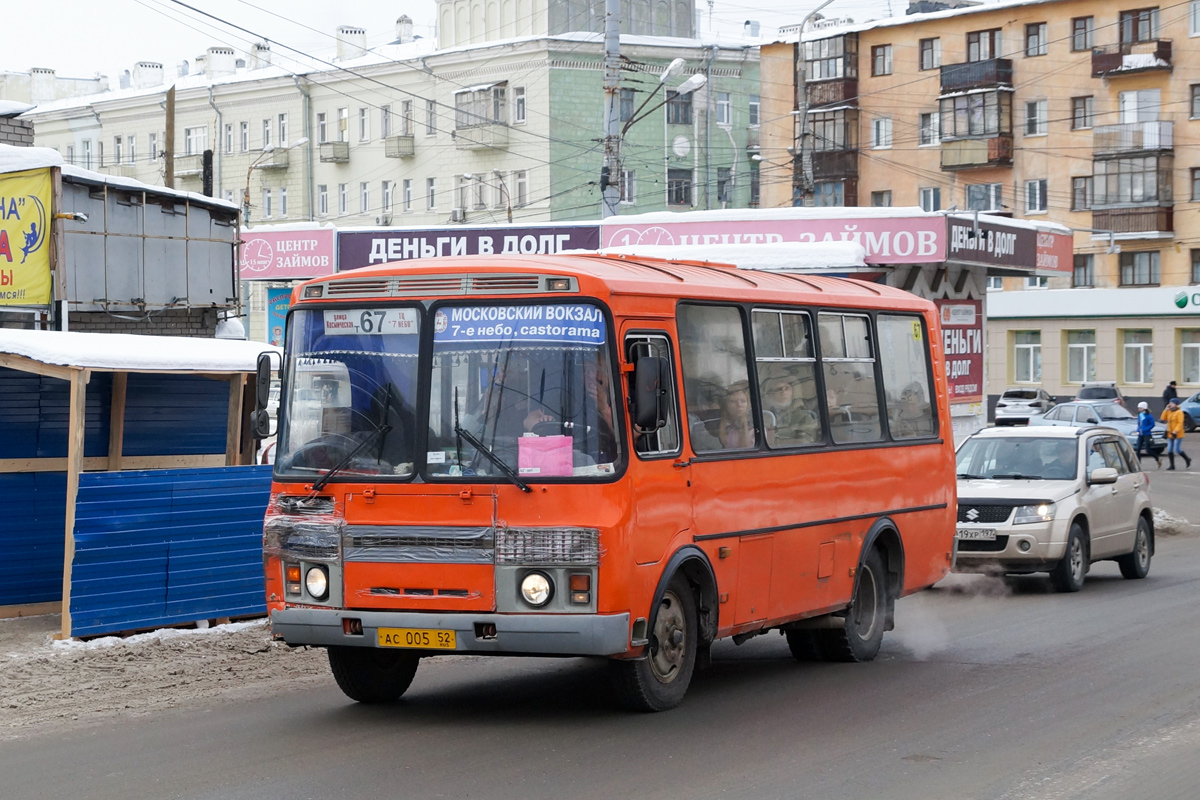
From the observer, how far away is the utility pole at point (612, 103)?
2408 centimetres

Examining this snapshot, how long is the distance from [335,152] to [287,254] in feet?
133

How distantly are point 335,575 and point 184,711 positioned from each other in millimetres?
1539

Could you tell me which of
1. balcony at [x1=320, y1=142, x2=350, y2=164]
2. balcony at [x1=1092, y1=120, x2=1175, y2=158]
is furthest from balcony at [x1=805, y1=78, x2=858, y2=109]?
balcony at [x1=320, y1=142, x2=350, y2=164]

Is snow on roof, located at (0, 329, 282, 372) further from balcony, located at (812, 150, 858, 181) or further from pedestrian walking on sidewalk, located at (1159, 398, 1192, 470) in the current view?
balcony, located at (812, 150, 858, 181)

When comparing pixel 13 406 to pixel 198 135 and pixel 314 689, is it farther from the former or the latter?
pixel 198 135

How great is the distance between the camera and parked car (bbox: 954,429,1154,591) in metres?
16.5

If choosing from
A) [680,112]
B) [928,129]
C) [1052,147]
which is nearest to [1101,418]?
[1052,147]

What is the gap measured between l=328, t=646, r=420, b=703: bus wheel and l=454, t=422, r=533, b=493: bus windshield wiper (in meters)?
1.53

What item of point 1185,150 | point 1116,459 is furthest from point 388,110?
point 1116,459

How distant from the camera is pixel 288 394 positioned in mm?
9641

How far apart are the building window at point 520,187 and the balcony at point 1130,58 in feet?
71.8


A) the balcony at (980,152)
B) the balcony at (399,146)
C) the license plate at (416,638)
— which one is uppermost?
the balcony at (399,146)

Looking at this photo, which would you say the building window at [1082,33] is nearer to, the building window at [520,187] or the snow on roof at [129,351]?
the building window at [520,187]

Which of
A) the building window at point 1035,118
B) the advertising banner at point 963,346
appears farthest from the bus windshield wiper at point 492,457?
the building window at point 1035,118
